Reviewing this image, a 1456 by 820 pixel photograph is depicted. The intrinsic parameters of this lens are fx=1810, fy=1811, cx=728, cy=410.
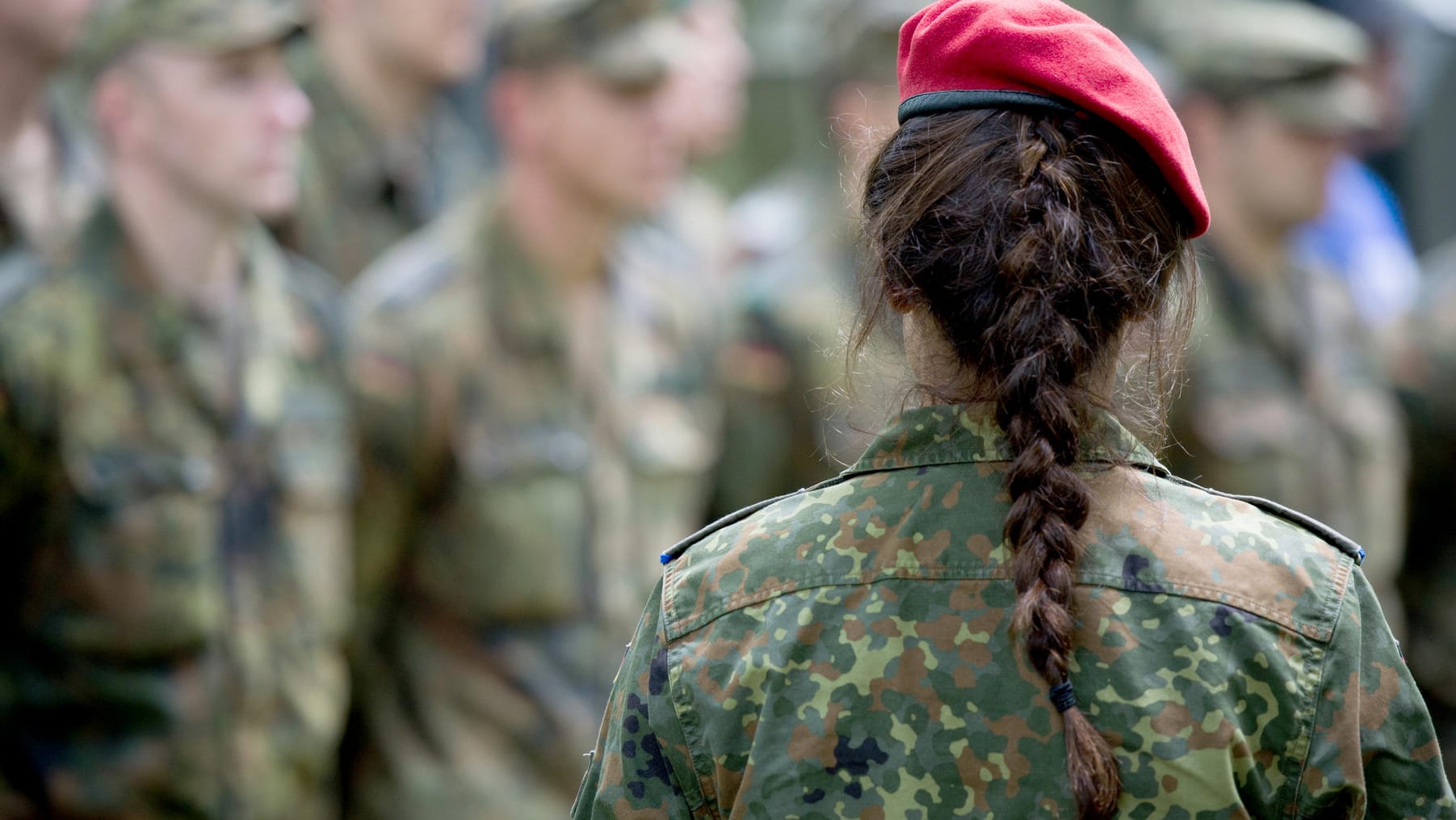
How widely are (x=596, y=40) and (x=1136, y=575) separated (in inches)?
144

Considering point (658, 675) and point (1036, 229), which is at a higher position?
point (1036, 229)

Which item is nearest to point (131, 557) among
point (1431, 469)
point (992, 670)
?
point (992, 670)

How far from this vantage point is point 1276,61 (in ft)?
19.6

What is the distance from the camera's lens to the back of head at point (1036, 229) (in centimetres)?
145

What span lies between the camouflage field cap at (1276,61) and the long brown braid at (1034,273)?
472 cm

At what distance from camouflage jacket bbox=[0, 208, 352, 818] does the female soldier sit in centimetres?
259

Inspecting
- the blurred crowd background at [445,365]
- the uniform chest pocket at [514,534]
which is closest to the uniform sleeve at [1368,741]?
the blurred crowd background at [445,365]

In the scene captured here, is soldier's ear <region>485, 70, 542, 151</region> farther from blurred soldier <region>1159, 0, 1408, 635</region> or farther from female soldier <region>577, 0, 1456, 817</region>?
female soldier <region>577, 0, 1456, 817</region>

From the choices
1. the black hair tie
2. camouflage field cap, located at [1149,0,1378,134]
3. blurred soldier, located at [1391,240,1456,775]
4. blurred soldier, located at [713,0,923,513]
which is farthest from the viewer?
blurred soldier, located at [1391,240,1456,775]

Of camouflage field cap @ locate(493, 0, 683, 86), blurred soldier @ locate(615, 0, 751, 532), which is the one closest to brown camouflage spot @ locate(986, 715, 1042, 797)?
blurred soldier @ locate(615, 0, 751, 532)

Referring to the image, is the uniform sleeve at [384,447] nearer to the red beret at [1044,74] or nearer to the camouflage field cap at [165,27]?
the camouflage field cap at [165,27]

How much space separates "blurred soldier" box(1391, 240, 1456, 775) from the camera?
19.9 ft

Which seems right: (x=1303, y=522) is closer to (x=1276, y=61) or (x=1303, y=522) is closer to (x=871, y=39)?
(x=871, y=39)

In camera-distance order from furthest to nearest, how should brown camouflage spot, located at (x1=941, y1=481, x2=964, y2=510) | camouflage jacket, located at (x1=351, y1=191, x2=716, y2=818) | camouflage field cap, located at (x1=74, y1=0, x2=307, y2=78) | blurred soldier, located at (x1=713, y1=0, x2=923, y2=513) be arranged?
1. blurred soldier, located at (x1=713, y1=0, x2=923, y2=513)
2. camouflage jacket, located at (x1=351, y1=191, x2=716, y2=818)
3. camouflage field cap, located at (x1=74, y1=0, x2=307, y2=78)
4. brown camouflage spot, located at (x1=941, y1=481, x2=964, y2=510)
